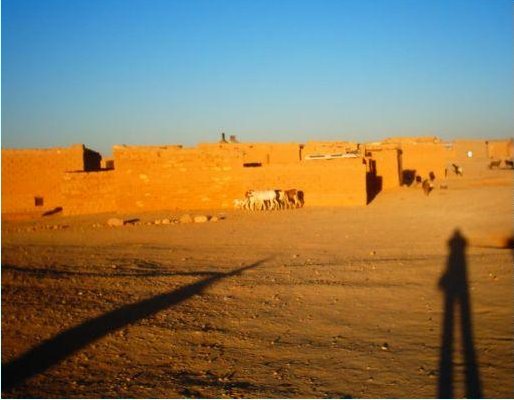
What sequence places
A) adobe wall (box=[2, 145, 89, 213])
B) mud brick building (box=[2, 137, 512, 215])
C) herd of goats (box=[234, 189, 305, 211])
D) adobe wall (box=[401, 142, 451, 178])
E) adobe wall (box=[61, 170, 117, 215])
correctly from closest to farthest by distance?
1. herd of goats (box=[234, 189, 305, 211])
2. mud brick building (box=[2, 137, 512, 215])
3. adobe wall (box=[61, 170, 117, 215])
4. adobe wall (box=[2, 145, 89, 213])
5. adobe wall (box=[401, 142, 451, 178])

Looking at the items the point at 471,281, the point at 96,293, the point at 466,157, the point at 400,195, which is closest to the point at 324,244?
the point at 471,281

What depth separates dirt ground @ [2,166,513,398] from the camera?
15.4ft

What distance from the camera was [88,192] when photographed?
76.1 feet

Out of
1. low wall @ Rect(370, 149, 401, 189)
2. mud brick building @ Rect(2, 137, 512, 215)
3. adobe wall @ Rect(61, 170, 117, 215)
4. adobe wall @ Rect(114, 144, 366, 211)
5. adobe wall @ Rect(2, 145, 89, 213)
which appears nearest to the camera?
mud brick building @ Rect(2, 137, 512, 215)

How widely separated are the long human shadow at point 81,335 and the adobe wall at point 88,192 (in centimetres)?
1596

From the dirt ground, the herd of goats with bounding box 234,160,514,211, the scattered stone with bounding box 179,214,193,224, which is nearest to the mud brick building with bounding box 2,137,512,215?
the herd of goats with bounding box 234,160,514,211

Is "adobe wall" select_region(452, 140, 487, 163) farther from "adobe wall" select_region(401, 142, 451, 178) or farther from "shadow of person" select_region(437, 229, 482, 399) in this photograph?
"shadow of person" select_region(437, 229, 482, 399)

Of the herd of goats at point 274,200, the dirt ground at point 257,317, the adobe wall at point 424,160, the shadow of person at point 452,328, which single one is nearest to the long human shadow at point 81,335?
the dirt ground at point 257,317

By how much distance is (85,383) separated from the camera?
475cm

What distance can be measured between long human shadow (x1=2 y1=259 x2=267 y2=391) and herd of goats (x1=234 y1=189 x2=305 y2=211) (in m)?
12.7

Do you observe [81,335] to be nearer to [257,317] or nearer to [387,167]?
[257,317]

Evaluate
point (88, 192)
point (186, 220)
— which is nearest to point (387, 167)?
point (186, 220)

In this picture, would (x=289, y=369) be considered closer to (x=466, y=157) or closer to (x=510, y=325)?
(x=510, y=325)

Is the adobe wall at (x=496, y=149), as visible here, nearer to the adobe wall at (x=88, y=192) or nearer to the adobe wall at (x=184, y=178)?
the adobe wall at (x=184, y=178)
